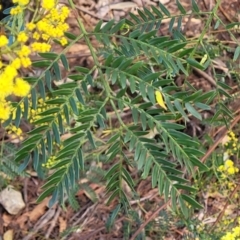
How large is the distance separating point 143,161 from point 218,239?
61 cm

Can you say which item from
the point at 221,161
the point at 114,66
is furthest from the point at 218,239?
the point at 114,66

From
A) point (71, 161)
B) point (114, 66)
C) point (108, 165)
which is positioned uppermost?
point (114, 66)

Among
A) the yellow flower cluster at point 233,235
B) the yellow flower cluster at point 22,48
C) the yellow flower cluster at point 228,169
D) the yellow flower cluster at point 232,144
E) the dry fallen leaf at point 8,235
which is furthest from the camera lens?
the dry fallen leaf at point 8,235

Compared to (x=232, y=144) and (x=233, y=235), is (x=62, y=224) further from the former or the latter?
(x=233, y=235)

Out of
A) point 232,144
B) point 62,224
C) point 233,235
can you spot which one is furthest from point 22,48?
point 62,224

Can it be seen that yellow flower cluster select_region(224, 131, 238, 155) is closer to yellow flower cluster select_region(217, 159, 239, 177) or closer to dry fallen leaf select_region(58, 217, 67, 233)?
yellow flower cluster select_region(217, 159, 239, 177)

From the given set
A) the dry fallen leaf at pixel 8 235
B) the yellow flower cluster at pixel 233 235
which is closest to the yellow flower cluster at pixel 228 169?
the yellow flower cluster at pixel 233 235

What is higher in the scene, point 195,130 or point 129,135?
point 129,135

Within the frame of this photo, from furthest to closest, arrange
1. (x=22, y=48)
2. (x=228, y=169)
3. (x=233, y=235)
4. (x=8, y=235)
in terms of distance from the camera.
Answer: (x=8, y=235) < (x=228, y=169) < (x=233, y=235) < (x=22, y=48)

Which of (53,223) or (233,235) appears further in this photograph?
(53,223)

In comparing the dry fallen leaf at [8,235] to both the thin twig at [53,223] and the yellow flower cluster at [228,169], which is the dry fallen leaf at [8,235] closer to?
the thin twig at [53,223]

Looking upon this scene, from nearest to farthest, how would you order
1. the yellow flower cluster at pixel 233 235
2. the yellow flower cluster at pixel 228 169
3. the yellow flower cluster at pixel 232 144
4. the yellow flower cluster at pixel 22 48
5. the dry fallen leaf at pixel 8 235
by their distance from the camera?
the yellow flower cluster at pixel 22 48 → the yellow flower cluster at pixel 233 235 → the yellow flower cluster at pixel 228 169 → the yellow flower cluster at pixel 232 144 → the dry fallen leaf at pixel 8 235

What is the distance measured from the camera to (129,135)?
120cm

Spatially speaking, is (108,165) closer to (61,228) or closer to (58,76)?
(61,228)
